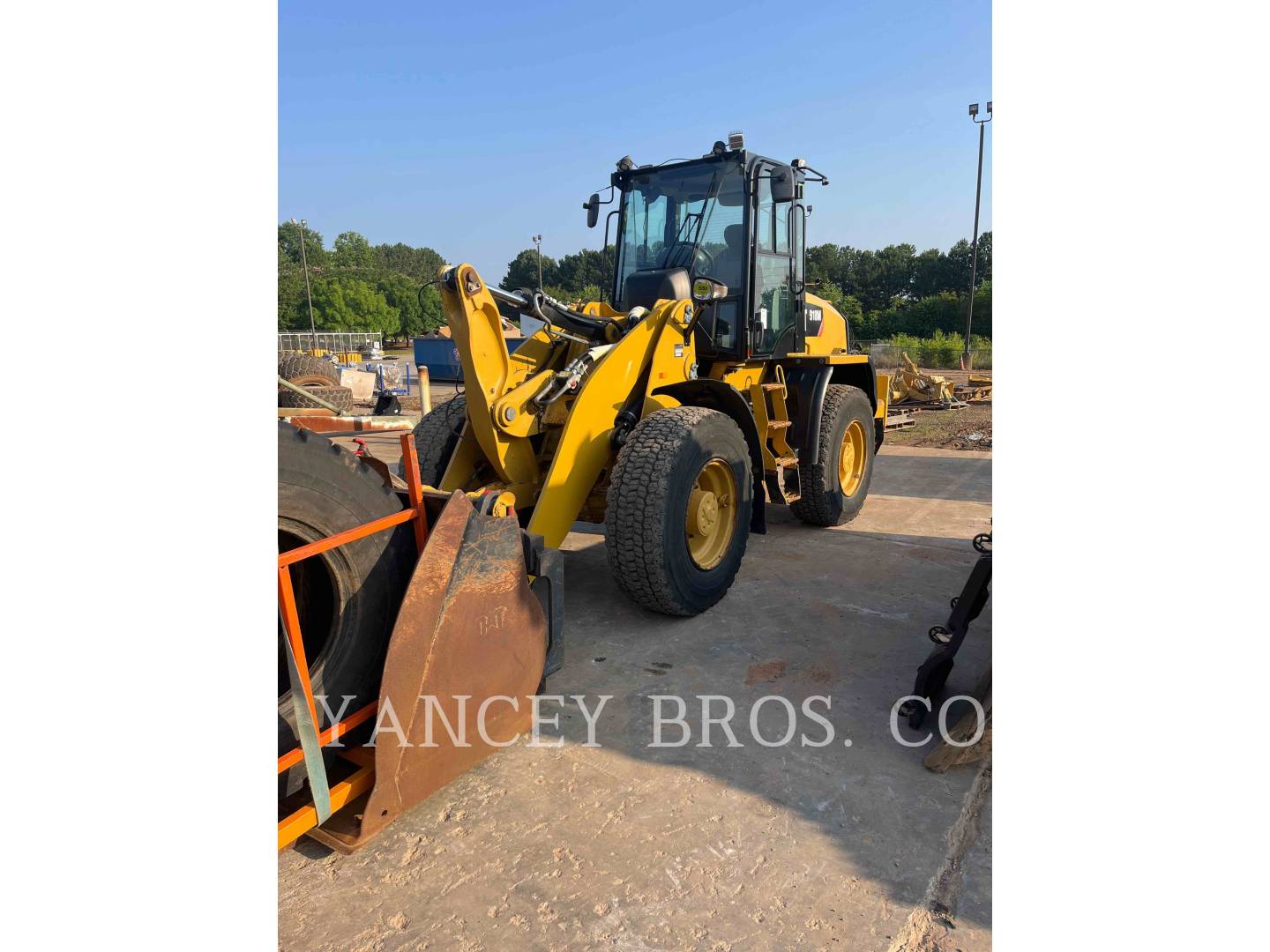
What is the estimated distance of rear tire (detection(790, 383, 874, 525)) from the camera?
6172mm

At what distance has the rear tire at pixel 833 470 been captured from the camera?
6.17m

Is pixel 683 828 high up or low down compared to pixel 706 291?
down

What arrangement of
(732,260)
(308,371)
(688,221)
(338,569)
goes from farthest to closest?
(308,371)
(688,221)
(732,260)
(338,569)

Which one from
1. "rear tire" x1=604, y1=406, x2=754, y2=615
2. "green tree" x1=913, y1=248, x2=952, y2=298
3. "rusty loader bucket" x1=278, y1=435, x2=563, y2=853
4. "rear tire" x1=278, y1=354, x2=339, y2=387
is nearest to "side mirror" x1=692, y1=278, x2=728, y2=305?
"rear tire" x1=604, y1=406, x2=754, y2=615

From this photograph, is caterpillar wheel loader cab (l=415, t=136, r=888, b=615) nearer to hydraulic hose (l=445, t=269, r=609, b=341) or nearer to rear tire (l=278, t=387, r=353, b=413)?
hydraulic hose (l=445, t=269, r=609, b=341)

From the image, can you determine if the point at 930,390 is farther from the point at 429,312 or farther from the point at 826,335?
the point at 429,312

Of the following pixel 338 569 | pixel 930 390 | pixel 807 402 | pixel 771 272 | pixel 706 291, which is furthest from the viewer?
pixel 930 390

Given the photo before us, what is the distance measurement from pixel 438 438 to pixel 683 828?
3110 millimetres

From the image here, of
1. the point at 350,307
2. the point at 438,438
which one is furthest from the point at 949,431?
the point at 350,307

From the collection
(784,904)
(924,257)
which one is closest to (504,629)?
(784,904)

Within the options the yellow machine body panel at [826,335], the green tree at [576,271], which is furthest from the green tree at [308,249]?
the yellow machine body panel at [826,335]

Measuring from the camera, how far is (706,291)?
541cm

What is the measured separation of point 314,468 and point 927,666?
8.51 ft

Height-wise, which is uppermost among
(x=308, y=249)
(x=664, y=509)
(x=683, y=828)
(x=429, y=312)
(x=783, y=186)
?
(x=308, y=249)
